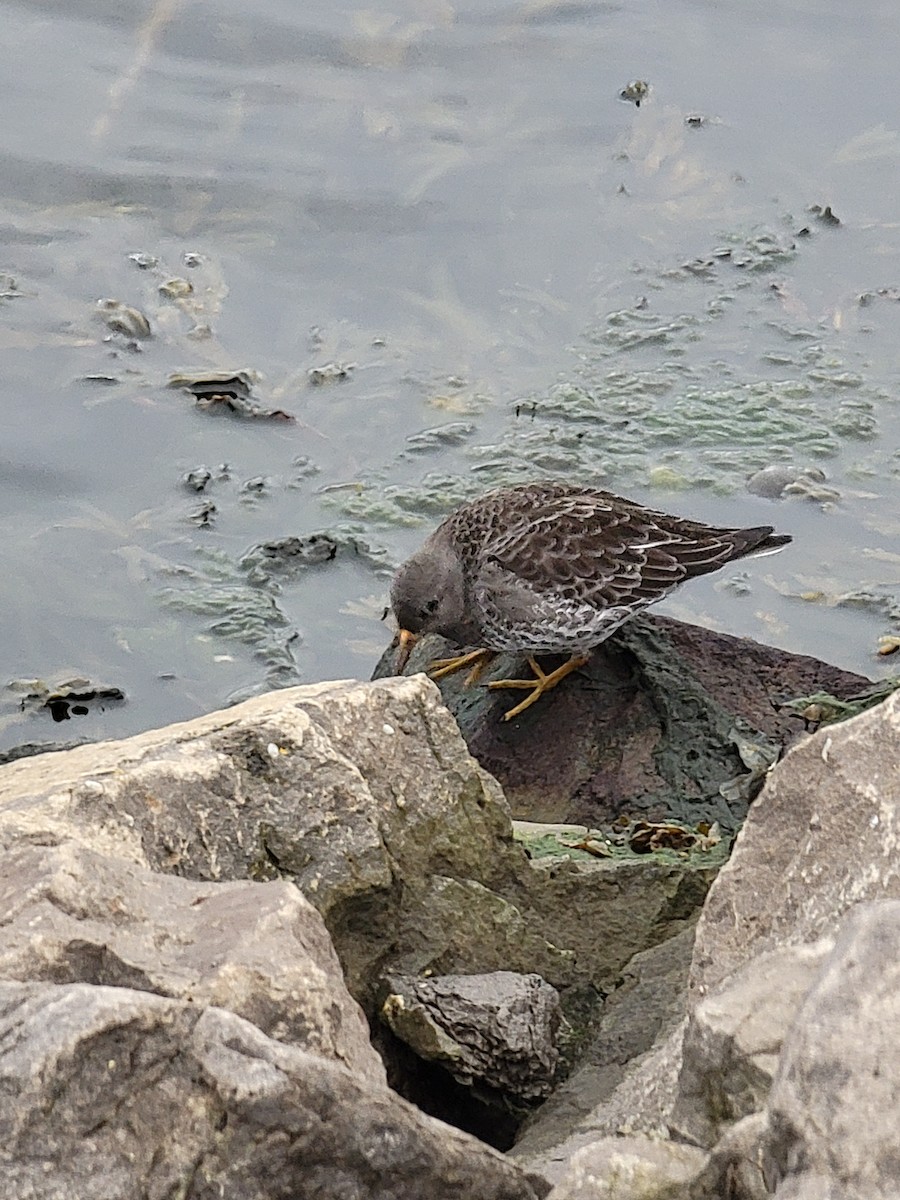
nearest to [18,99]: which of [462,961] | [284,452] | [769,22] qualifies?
[284,452]

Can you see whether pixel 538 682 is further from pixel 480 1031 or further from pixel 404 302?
pixel 404 302

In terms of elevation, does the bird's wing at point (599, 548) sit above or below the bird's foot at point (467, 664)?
above

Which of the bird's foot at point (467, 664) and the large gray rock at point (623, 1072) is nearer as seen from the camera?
the large gray rock at point (623, 1072)

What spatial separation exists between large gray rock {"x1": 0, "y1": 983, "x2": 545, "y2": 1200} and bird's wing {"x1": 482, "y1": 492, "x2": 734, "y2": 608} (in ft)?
13.7

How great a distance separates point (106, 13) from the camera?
34.0ft

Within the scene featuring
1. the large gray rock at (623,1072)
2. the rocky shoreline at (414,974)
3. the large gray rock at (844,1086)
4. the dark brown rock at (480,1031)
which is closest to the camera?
the large gray rock at (844,1086)

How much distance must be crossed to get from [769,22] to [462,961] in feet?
26.7

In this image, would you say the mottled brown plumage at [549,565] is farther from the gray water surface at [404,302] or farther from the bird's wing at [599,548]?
the gray water surface at [404,302]

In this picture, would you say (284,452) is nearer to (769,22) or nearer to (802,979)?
(769,22)

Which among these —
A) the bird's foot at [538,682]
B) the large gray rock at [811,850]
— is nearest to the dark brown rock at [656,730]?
the bird's foot at [538,682]

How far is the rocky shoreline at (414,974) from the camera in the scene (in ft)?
7.18

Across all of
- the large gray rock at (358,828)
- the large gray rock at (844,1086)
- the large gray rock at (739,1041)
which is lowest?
the large gray rock at (358,828)

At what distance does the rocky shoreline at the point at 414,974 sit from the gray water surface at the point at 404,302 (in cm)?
264

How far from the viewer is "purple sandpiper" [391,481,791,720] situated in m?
6.33
